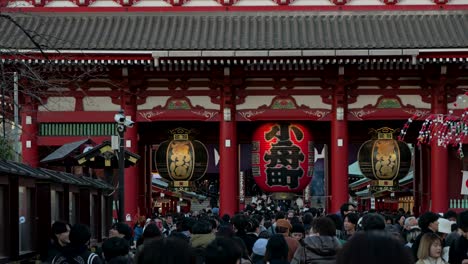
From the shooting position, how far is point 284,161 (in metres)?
26.7

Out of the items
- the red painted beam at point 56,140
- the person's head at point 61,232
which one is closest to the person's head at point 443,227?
the person's head at point 61,232

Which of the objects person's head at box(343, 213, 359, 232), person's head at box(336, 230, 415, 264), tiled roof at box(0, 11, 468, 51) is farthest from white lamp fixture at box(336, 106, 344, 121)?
person's head at box(336, 230, 415, 264)

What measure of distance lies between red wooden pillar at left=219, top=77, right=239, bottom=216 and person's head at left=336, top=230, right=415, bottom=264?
21.6 meters

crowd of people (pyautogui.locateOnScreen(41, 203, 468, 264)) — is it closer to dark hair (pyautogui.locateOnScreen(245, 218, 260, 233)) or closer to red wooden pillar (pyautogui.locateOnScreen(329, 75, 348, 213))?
dark hair (pyautogui.locateOnScreen(245, 218, 260, 233))

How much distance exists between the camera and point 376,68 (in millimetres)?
26078

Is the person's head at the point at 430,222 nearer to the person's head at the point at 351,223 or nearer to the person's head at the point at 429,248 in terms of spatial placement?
the person's head at the point at 351,223

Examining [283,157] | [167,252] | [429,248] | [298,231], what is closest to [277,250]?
[429,248]

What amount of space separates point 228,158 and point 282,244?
16.5m

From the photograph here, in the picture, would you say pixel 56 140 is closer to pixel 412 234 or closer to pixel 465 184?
pixel 465 184

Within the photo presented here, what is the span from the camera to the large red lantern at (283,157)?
2670 centimetres

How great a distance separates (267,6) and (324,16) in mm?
1593

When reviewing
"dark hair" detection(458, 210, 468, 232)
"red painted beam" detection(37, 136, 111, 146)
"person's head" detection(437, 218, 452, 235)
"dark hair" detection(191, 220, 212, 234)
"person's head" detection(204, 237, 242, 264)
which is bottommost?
"person's head" detection(437, 218, 452, 235)

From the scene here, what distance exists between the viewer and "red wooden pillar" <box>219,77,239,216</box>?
26422 millimetres

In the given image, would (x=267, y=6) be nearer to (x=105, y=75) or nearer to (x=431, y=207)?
(x=105, y=75)
